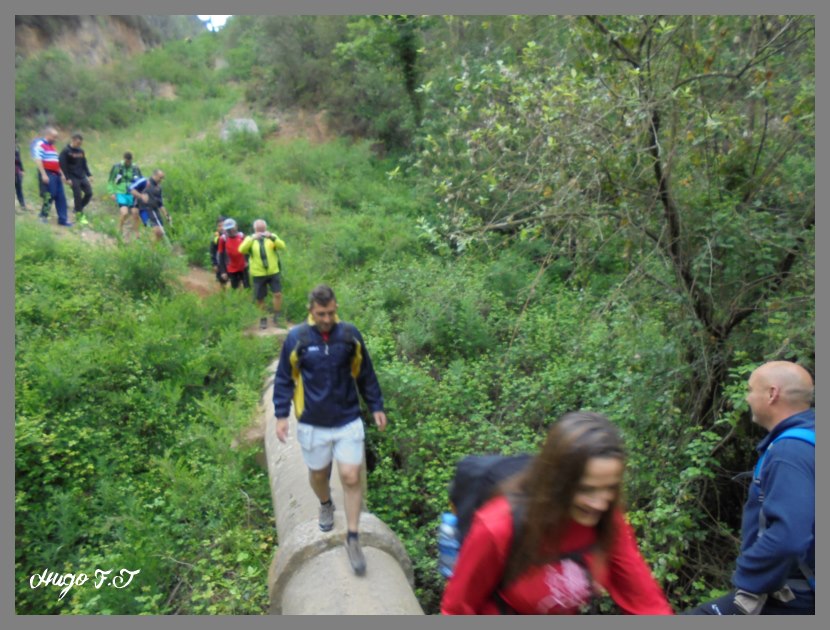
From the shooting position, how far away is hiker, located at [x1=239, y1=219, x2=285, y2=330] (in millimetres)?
8617

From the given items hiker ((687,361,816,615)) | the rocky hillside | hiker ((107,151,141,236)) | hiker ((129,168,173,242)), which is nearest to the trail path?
hiker ((107,151,141,236))

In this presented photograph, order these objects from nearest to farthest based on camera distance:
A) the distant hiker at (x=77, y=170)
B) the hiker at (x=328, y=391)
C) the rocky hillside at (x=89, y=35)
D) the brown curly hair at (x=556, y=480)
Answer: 1. the brown curly hair at (x=556, y=480)
2. the hiker at (x=328, y=391)
3. the distant hiker at (x=77, y=170)
4. the rocky hillside at (x=89, y=35)

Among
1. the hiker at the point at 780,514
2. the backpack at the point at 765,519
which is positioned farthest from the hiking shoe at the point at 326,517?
the backpack at the point at 765,519

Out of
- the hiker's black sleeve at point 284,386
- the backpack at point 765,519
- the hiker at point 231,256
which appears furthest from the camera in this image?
the hiker at point 231,256

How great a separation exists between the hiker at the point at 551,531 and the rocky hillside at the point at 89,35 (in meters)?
25.1

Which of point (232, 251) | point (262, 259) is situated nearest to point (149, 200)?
point (232, 251)

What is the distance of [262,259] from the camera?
868cm

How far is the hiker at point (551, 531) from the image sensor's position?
1.89 meters

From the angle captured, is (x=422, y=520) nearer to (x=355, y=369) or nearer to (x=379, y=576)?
(x=379, y=576)

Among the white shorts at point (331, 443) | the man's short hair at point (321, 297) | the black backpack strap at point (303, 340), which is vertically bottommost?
the white shorts at point (331, 443)

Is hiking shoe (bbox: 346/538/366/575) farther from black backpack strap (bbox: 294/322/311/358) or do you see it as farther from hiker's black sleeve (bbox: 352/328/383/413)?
black backpack strap (bbox: 294/322/311/358)

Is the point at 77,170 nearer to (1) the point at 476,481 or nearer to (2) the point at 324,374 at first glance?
(2) the point at 324,374

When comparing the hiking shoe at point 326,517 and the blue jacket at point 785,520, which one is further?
the hiking shoe at point 326,517

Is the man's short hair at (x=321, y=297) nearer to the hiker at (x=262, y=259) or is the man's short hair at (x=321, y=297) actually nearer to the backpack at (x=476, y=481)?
the backpack at (x=476, y=481)
